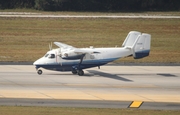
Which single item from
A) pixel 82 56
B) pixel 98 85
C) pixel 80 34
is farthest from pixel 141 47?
pixel 80 34

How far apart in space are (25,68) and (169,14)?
144 feet

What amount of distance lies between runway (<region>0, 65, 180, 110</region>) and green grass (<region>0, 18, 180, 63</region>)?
541 centimetres

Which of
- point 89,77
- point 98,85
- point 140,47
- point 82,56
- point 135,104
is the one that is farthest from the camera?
point 140,47

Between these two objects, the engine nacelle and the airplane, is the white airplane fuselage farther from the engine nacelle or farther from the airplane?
the engine nacelle

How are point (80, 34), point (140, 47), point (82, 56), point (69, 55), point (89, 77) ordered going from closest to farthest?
point (69, 55), point (89, 77), point (82, 56), point (140, 47), point (80, 34)

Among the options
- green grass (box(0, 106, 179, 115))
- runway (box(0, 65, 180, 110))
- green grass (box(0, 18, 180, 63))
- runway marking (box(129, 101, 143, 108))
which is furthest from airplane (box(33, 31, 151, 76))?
green grass (box(0, 106, 179, 115))

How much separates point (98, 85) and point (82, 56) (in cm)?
427

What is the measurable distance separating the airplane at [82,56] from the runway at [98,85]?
747 millimetres

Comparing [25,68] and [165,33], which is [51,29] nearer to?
[165,33]

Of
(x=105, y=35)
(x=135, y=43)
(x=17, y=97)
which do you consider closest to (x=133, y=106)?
(x=17, y=97)

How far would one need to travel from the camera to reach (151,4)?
87938mm

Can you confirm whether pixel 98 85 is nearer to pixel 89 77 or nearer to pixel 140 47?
pixel 89 77

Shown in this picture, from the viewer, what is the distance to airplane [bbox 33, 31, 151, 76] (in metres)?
38.0

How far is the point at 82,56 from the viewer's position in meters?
38.2
